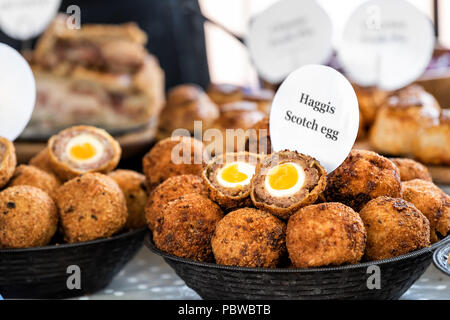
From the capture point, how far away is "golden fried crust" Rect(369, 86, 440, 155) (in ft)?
9.54

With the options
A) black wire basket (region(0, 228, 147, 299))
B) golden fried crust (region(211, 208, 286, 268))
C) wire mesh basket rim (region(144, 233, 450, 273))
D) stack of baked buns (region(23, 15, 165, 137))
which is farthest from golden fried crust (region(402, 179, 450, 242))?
stack of baked buns (region(23, 15, 165, 137))

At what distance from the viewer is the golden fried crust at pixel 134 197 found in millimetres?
2164

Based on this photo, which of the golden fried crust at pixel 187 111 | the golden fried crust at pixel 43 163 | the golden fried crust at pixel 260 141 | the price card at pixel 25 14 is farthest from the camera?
the golden fried crust at pixel 187 111

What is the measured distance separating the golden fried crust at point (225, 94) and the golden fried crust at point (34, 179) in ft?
6.34

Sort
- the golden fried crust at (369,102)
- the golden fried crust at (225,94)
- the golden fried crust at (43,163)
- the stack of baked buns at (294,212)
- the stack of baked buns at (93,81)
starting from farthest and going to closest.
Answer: the stack of baked buns at (93,81), the golden fried crust at (225,94), the golden fried crust at (369,102), the golden fried crust at (43,163), the stack of baked buns at (294,212)

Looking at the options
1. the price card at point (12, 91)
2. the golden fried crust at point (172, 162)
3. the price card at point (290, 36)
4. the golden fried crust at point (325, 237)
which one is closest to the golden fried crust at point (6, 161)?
the price card at point (12, 91)

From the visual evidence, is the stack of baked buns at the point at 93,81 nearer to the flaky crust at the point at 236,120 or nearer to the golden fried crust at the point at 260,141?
the flaky crust at the point at 236,120

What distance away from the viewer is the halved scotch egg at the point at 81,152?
2146 millimetres

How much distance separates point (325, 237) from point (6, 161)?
1245mm

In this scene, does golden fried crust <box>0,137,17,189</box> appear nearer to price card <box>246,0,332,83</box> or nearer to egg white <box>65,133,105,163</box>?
egg white <box>65,133,105,163</box>

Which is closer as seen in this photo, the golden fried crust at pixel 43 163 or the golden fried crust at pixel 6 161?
the golden fried crust at pixel 6 161

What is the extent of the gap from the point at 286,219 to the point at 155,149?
736 mm

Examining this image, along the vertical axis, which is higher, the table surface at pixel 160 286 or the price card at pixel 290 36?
the price card at pixel 290 36

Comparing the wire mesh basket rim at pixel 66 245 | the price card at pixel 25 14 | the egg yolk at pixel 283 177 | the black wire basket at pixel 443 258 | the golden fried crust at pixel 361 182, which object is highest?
the price card at pixel 25 14
